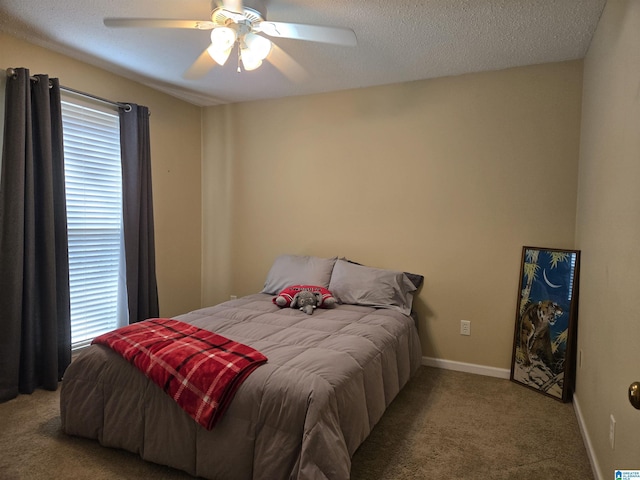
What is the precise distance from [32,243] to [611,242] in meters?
3.37

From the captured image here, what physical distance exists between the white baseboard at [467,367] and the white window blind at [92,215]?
2.68m

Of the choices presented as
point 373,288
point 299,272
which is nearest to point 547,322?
point 373,288

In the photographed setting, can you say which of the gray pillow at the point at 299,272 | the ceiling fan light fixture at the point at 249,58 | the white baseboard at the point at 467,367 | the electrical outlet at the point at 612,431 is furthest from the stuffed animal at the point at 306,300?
the electrical outlet at the point at 612,431

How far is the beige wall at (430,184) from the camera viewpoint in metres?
3.15

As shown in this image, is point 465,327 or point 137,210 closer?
point 465,327

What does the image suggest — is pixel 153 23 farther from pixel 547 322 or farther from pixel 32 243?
pixel 547 322

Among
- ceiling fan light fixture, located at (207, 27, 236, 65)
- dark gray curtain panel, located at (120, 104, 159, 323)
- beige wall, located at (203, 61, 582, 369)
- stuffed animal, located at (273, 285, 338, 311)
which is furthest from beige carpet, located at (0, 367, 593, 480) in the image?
ceiling fan light fixture, located at (207, 27, 236, 65)

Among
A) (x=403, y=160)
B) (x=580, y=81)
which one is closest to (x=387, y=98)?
(x=403, y=160)

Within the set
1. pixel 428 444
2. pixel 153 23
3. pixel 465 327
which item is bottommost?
pixel 428 444

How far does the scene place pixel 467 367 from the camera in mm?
3436

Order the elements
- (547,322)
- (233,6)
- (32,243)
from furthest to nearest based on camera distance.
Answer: (547,322)
(32,243)
(233,6)

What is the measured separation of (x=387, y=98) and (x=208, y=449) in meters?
2.97

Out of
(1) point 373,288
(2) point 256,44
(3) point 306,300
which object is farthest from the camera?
(1) point 373,288

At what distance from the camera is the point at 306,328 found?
2.70m
